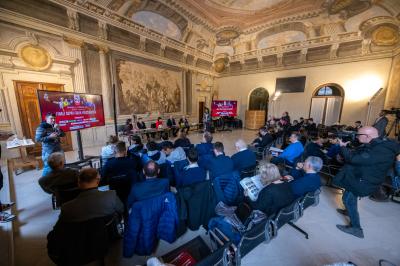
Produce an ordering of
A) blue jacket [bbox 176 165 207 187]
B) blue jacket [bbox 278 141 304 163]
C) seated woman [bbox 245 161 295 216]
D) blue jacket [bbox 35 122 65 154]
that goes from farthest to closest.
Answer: blue jacket [bbox 278 141 304 163] < blue jacket [bbox 35 122 65 154] < blue jacket [bbox 176 165 207 187] < seated woman [bbox 245 161 295 216]

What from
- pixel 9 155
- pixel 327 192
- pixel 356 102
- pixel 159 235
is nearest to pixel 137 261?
pixel 159 235

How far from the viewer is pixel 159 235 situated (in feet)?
5.59

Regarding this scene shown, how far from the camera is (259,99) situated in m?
11.2

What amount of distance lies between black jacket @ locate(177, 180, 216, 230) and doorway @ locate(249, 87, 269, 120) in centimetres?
1040

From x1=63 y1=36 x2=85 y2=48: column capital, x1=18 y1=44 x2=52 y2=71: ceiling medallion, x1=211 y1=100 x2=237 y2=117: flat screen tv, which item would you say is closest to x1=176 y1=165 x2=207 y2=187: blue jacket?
x1=18 y1=44 x2=52 y2=71: ceiling medallion

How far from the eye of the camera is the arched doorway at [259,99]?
10862 mm

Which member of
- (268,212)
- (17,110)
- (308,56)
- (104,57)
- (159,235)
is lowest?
(159,235)

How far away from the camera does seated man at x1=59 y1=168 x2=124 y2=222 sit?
1.21 meters

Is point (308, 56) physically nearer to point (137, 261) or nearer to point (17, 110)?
point (137, 261)

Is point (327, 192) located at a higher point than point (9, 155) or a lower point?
lower

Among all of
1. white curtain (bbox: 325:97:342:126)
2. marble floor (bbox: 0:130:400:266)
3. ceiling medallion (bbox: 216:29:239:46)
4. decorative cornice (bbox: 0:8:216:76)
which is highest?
ceiling medallion (bbox: 216:29:239:46)

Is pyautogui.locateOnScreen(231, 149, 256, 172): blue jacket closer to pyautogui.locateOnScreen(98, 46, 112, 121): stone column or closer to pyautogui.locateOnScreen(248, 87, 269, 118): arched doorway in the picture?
pyautogui.locateOnScreen(98, 46, 112, 121): stone column

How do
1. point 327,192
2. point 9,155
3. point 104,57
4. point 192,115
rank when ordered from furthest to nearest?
point 192,115 → point 104,57 → point 9,155 → point 327,192

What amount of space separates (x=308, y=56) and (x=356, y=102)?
3513mm
